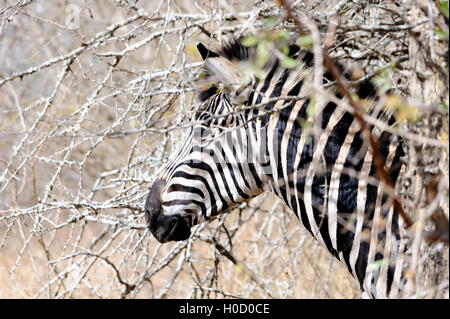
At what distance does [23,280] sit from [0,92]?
2.31m

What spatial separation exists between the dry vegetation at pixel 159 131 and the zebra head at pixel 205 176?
22 centimetres

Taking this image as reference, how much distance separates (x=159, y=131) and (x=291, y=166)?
79 cm

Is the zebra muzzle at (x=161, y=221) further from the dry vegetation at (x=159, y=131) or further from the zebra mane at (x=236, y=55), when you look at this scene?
the zebra mane at (x=236, y=55)

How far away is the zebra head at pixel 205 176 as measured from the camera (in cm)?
328

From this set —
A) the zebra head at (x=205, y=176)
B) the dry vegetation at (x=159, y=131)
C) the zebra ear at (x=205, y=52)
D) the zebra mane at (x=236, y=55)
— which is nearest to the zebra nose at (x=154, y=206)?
the zebra head at (x=205, y=176)

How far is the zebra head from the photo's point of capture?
328cm

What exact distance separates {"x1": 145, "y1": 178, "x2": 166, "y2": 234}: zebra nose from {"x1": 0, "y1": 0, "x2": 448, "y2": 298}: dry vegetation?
338mm

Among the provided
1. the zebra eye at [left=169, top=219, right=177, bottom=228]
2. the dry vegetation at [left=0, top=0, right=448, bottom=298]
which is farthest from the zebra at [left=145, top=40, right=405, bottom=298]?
the dry vegetation at [left=0, top=0, right=448, bottom=298]

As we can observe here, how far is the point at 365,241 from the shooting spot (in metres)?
2.88

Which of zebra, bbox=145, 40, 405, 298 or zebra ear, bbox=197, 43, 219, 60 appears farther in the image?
zebra ear, bbox=197, 43, 219, 60

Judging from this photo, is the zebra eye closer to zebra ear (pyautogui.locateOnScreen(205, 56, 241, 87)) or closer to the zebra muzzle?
the zebra muzzle

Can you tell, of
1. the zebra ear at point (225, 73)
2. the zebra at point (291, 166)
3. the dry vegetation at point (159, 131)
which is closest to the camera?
the dry vegetation at point (159, 131)

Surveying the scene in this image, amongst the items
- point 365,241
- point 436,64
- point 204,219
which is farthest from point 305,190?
point 436,64

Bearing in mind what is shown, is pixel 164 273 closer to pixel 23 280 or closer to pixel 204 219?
pixel 23 280
